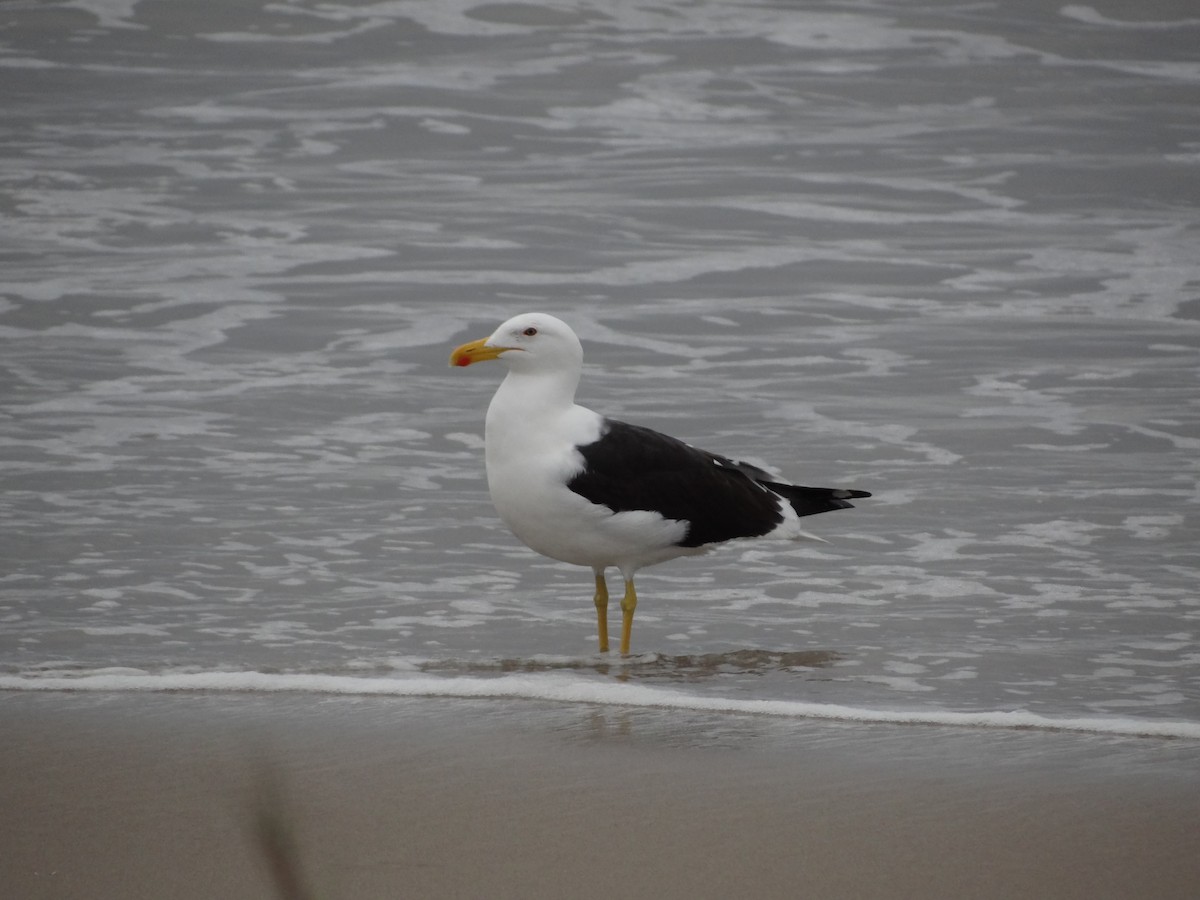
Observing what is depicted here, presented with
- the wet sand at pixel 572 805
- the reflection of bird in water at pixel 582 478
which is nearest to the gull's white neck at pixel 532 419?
the reflection of bird in water at pixel 582 478

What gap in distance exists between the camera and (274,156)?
17406 mm

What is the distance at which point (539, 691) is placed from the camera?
207 inches

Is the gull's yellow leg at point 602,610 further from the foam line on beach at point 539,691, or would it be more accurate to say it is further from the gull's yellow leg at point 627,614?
the foam line on beach at point 539,691

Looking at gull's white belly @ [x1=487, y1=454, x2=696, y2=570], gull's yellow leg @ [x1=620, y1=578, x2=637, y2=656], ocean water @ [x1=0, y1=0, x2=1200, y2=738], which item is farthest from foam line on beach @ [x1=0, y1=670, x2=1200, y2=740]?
gull's white belly @ [x1=487, y1=454, x2=696, y2=570]

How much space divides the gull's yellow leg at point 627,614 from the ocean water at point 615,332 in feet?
0.25

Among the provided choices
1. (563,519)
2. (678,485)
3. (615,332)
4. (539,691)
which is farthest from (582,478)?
(615,332)

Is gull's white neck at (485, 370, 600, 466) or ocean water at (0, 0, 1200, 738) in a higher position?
gull's white neck at (485, 370, 600, 466)

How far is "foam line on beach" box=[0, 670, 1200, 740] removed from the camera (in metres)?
4.92

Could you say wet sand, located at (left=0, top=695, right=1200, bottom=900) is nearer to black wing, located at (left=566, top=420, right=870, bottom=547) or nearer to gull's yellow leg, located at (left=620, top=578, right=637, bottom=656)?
gull's yellow leg, located at (left=620, top=578, right=637, bottom=656)

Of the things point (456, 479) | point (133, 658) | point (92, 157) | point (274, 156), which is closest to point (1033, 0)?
point (274, 156)

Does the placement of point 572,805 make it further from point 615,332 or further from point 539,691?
point 615,332

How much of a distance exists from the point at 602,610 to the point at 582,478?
1.89ft

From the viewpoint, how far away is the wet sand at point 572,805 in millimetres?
3674

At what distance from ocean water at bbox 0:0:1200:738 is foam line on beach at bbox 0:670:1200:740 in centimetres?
2
